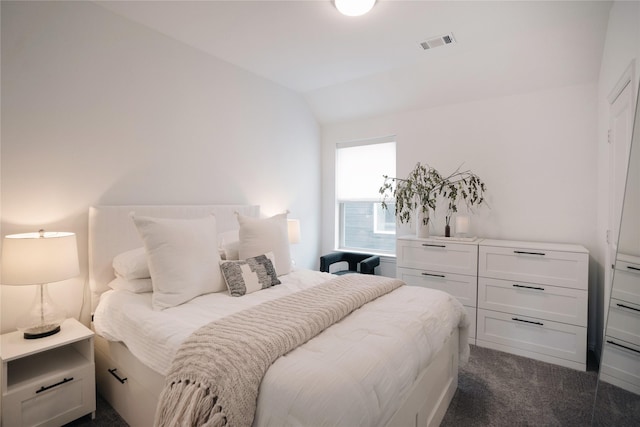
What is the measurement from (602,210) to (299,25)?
→ 2.85 meters

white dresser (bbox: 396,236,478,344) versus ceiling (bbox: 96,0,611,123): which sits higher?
ceiling (bbox: 96,0,611,123)

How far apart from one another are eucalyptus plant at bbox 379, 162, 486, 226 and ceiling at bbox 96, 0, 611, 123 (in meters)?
0.79

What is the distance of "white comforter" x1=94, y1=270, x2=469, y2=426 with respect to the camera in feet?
3.44

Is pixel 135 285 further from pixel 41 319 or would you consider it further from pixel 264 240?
pixel 264 240

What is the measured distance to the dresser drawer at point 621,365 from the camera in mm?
1351

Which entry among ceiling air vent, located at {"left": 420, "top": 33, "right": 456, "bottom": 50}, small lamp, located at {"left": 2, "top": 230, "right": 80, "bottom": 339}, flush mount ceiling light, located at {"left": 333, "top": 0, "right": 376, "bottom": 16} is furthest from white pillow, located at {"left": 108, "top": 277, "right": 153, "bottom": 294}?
ceiling air vent, located at {"left": 420, "top": 33, "right": 456, "bottom": 50}

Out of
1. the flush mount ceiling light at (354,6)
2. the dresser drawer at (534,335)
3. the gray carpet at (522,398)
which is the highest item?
the flush mount ceiling light at (354,6)

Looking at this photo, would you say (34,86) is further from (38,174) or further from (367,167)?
(367,167)

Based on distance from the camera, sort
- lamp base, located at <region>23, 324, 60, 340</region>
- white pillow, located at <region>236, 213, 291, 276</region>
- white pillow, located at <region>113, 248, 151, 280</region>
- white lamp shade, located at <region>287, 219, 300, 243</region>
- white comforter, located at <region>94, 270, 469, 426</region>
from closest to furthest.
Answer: white comforter, located at <region>94, 270, 469, 426</region> < lamp base, located at <region>23, 324, 60, 340</region> < white pillow, located at <region>113, 248, 151, 280</region> < white pillow, located at <region>236, 213, 291, 276</region> < white lamp shade, located at <region>287, 219, 300, 243</region>

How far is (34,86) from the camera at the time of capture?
1.98m

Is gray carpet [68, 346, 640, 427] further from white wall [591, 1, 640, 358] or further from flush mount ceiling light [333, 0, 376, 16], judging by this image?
flush mount ceiling light [333, 0, 376, 16]

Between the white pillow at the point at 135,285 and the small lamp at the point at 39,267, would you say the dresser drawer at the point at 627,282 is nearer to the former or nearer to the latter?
the white pillow at the point at 135,285

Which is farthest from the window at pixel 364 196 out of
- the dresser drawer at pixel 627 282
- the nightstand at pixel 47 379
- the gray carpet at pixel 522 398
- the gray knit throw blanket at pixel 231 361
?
the nightstand at pixel 47 379

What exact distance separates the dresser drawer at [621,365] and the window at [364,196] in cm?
246
